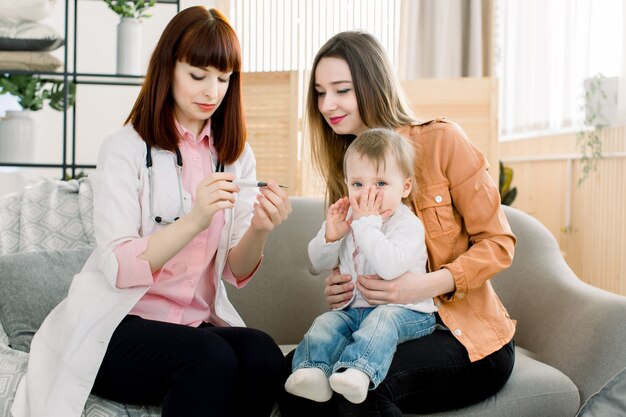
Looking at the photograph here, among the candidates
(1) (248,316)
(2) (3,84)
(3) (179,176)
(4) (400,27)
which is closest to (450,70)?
(4) (400,27)

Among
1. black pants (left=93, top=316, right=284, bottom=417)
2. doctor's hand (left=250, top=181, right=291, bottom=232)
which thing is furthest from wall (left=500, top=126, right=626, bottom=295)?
black pants (left=93, top=316, right=284, bottom=417)

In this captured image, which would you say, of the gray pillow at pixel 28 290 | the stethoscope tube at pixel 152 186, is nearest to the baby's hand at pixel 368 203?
the stethoscope tube at pixel 152 186

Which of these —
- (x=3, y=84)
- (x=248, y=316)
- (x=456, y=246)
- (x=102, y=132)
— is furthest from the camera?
(x=102, y=132)

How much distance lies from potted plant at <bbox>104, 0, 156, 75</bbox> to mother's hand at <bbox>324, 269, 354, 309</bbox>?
6.74 feet

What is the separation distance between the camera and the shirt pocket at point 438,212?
1.71 metres

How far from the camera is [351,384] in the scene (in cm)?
134

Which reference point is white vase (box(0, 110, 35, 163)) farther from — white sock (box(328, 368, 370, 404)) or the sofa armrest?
white sock (box(328, 368, 370, 404))

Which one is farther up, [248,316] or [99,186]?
[99,186]

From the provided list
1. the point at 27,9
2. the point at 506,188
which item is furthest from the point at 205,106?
the point at 506,188

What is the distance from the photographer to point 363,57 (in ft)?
5.79

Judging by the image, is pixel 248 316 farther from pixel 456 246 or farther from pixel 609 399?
pixel 609 399

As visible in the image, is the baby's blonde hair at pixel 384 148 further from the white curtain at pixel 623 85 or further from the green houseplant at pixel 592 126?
the green houseplant at pixel 592 126

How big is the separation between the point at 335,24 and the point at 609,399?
13.6ft

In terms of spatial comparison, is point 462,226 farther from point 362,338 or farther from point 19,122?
point 19,122
